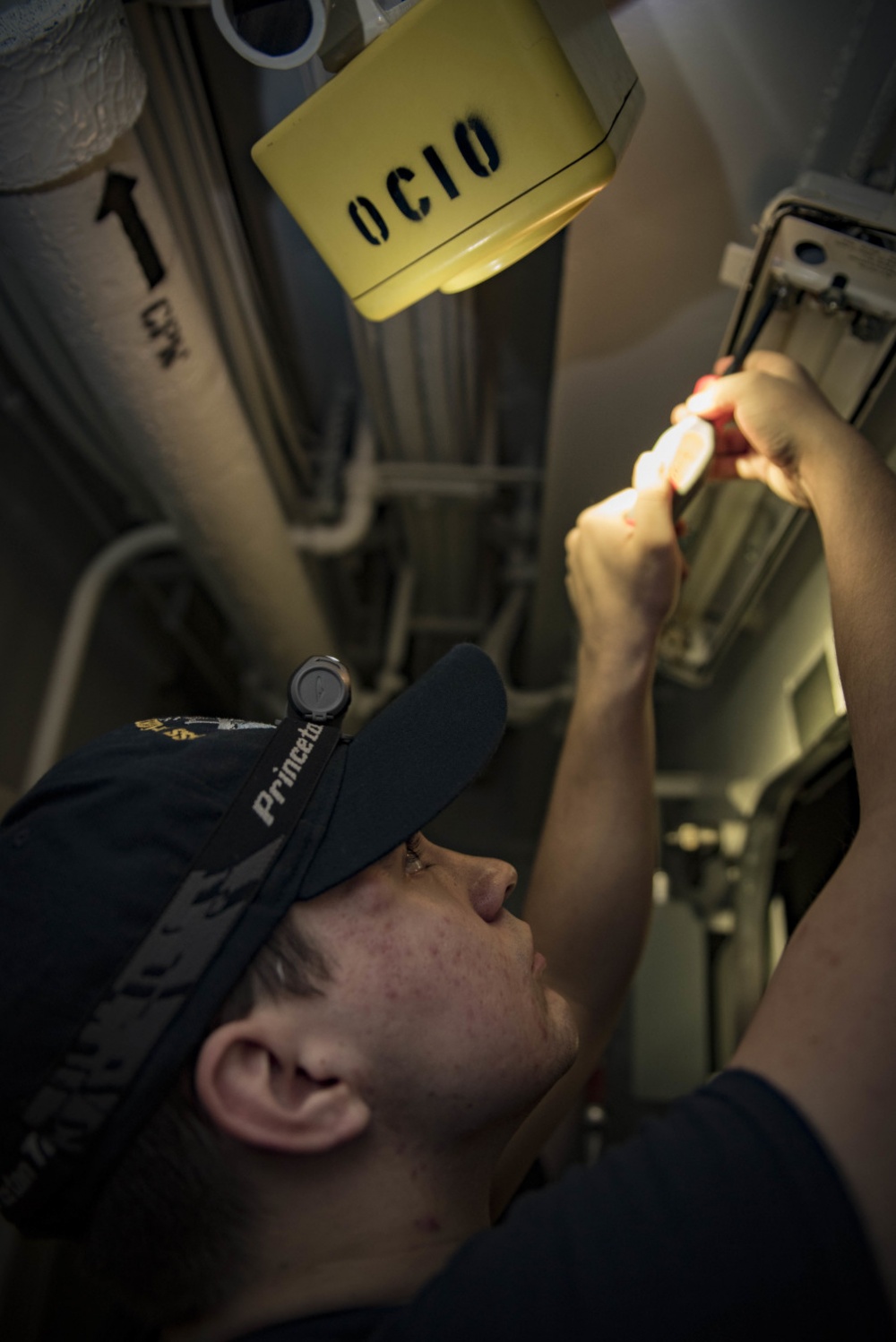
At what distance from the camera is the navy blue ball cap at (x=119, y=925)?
1.80ft

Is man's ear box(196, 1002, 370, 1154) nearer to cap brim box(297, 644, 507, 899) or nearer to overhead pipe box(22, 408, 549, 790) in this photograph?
cap brim box(297, 644, 507, 899)

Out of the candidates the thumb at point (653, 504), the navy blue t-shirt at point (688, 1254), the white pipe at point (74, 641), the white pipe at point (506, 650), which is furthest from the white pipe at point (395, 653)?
the navy blue t-shirt at point (688, 1254)

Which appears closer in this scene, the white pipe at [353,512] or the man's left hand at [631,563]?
the man's left hand at [631,563]

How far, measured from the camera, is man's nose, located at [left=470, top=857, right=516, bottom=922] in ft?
2.39

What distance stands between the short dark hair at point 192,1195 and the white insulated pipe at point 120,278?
67 centimetres

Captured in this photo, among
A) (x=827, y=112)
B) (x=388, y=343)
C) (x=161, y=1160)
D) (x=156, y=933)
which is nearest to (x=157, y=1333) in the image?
(x=161, y=1160)

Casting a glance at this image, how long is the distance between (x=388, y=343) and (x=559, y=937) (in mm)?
795

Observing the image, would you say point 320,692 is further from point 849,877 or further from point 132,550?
point 132,550

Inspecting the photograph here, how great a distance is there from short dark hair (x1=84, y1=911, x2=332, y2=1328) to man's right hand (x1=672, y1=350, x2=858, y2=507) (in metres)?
0.67

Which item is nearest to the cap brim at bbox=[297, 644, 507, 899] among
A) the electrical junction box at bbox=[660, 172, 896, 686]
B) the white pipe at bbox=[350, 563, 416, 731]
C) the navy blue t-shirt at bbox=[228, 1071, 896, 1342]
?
the navy blue t-shirt at bbox=[228, 1071, 896, 1342]

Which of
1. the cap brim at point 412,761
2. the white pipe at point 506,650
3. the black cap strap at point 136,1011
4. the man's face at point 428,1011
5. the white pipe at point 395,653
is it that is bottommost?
the white pipe at point 506,650

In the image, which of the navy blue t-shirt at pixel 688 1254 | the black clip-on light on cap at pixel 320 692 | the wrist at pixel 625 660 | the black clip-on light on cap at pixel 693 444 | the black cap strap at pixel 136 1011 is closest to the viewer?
the navy blue t-shirt at pixel 688 1254

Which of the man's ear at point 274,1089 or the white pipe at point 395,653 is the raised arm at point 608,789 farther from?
the white pipe at point 395,653

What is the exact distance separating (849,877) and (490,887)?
324mm
